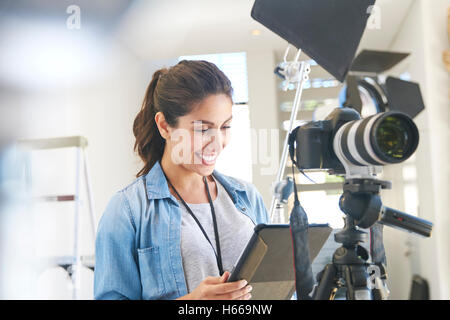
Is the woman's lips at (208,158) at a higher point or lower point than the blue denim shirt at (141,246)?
higher

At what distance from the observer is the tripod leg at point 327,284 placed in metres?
0.71

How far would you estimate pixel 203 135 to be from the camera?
0.95m

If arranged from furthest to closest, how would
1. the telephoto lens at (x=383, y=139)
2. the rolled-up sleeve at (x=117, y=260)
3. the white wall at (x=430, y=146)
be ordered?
the white wall at (x=430, y=146)
the rolled-up sleeve at (x=117, y=260)
the telephoto lens at (x=383, y=139)

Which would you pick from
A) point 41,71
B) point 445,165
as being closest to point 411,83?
point 445,165

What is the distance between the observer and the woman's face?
0.93 metres

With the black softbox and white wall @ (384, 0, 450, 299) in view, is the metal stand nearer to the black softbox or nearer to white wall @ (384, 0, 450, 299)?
the black softbox

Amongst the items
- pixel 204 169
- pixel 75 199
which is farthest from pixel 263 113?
pixel 75 199

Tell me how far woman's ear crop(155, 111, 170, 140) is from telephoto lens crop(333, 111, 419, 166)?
44 centimetres

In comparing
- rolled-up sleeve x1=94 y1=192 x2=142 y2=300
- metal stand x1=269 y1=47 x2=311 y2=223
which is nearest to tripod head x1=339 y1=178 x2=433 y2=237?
metal stand x1=269 y1=47 x2=311 y2=223

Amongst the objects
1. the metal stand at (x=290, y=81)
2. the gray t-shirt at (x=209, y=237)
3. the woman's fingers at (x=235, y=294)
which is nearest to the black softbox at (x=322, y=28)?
the metal stand at (x=290, y=81)

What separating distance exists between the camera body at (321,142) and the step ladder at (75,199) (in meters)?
0.64

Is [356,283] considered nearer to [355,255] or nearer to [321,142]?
[355,255]

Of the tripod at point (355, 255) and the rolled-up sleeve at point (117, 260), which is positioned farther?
the rolled-up sleeve at point (117, 260)

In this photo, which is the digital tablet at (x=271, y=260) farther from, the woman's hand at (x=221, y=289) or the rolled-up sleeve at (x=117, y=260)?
the rolled-up sleeve at (x=117, y=260)
